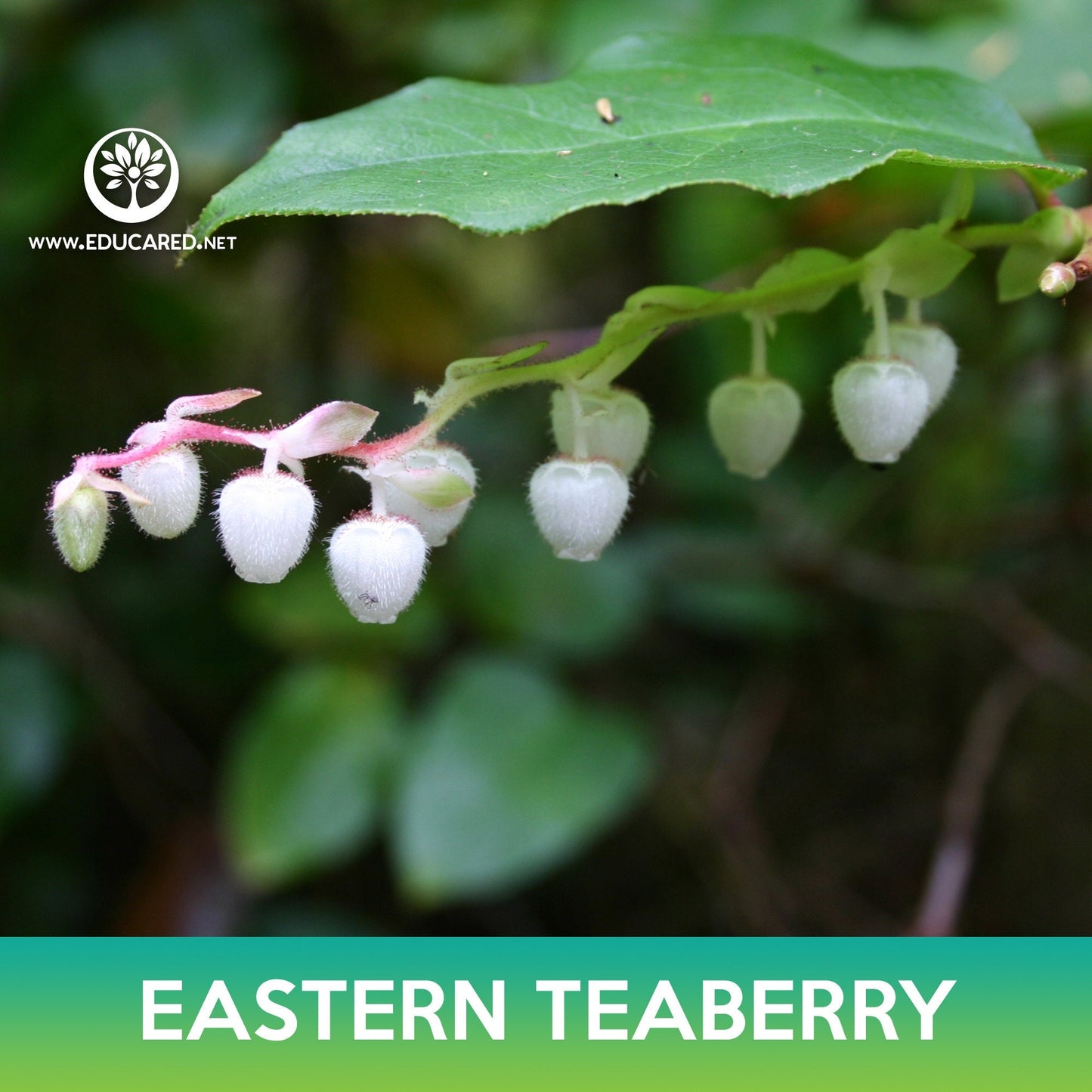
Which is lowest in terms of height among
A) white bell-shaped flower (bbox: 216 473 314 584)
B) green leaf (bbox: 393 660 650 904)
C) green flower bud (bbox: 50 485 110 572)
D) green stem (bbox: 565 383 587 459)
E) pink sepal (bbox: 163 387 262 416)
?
green flower bud (bbox: 50 485 110 572)

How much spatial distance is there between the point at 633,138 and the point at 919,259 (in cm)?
20

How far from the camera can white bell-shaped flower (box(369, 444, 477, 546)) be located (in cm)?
69

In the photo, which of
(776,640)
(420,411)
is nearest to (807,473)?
(776,640)

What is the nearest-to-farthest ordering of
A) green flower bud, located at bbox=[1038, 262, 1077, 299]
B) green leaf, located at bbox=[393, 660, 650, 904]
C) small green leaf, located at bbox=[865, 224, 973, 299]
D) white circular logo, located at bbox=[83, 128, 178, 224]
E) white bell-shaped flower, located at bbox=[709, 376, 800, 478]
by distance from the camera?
green flower bud, located at bbox=[1038, 262, 1077, 299], small green leaf, located at bbox=[865, 224, 973, 299], white bell-shaped flower, located at bbox=[709, 376, 800, 478], white circular logo, located at bbox=[83, 128, 178, 224], green leaf, located at bbox=[393, 660, 650, 904]

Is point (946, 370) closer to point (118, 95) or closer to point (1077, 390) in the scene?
point (1077, 390)

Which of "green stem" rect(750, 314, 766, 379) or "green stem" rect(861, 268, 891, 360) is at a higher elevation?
"green stem" rect(750, 314, 766, 379)

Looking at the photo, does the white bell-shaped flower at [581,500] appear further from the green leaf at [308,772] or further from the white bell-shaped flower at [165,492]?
the green leaf at [308,772]

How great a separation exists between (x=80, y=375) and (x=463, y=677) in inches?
41.1

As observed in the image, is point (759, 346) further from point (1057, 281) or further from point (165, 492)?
point (165, 492)

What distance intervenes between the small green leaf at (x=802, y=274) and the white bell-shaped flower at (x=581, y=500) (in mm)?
151

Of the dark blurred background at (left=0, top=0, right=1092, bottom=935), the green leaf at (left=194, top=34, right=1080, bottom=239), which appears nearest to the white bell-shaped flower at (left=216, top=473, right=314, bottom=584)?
the green leaf at (left=194, top=34, right=1080, bottom=239)

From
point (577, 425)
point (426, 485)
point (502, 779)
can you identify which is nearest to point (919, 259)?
point (577, 425)

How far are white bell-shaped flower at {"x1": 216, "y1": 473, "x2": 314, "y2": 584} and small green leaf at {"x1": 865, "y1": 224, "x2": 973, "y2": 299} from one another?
384 mm

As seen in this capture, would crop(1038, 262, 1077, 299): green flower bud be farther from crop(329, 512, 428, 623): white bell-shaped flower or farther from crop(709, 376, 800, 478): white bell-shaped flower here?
crop(329, 512, 428, 623): white bell-shaped flower
